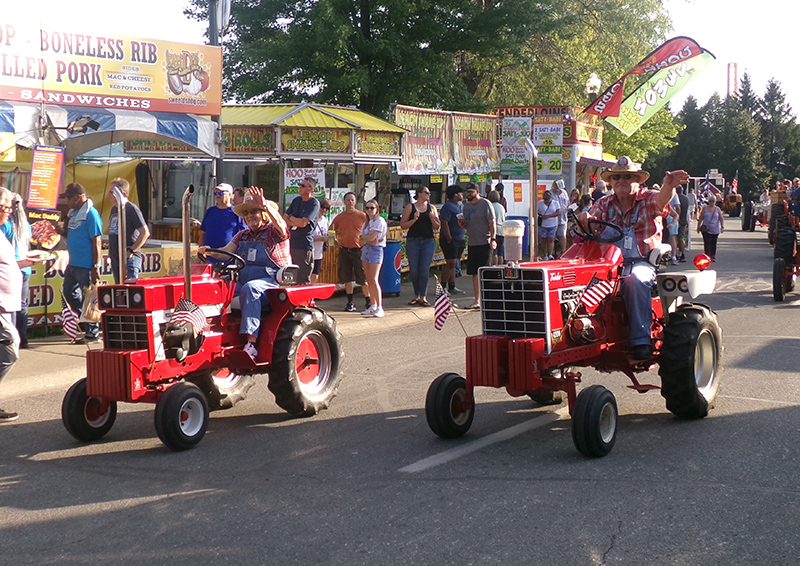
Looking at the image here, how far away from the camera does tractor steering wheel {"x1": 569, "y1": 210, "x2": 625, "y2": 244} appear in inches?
284

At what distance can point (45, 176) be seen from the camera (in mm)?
10727

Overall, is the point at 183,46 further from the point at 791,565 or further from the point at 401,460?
the point at 791,565

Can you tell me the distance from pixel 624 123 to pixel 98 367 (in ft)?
15.5

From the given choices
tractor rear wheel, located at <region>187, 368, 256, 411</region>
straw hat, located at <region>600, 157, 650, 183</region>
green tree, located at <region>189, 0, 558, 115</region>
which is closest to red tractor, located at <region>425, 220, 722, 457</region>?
straw hat, located at <region>600, 157, 650, 183</region>

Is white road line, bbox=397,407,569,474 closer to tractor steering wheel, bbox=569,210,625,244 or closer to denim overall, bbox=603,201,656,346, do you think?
denim overall, bbox=603,201,656,346

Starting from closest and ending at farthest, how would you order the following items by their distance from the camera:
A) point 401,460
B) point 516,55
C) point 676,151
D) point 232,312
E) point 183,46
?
point 401,460
point 232,312
point 183,46
point 516,55
point 676,151

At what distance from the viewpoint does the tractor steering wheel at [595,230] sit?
7.21 metres

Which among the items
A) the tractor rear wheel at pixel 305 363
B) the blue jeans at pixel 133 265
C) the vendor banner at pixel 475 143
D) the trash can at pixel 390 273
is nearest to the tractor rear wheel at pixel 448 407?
the tractor rear wheel at pixel 305 363

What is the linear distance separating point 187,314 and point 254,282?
0.75m

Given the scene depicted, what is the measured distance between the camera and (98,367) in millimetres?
6574

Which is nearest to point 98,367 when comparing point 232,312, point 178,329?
point 178,329

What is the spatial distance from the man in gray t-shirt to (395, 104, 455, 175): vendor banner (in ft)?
12.0

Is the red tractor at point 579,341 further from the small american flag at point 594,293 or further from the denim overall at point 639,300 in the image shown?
the denim overall at point 639,300

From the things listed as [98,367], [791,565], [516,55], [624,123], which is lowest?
[791,565]
